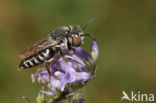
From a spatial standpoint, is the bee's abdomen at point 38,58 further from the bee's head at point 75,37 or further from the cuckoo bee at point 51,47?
the bee's head at point 75,37

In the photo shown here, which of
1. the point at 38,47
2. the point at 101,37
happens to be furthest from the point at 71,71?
the point at 101,37

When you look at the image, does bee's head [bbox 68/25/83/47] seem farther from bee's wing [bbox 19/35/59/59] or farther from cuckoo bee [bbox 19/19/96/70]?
bee's wing [bbox 19/35/59/59]

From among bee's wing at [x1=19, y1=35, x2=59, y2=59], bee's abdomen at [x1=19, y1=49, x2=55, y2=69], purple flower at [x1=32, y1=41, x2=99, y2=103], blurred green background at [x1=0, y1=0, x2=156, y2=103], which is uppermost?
blurred green background at [x1=0, y1=0, x2=156, y2=103]

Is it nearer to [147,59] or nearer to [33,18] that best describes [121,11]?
[147,59]

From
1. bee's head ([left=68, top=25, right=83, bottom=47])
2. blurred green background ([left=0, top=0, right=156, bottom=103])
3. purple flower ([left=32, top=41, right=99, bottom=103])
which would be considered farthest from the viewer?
blurred green background ([left=0, top=0, right=156, bottom=103])

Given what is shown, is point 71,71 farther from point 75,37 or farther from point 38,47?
point 38,47

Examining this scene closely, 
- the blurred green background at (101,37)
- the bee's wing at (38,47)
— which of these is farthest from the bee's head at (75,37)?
the blurred green background at (101,37)

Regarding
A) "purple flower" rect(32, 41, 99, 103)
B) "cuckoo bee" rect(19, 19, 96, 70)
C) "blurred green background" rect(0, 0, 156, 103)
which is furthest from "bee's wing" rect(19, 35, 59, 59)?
"blurred green background" rect(0, 0, 156, 103)
